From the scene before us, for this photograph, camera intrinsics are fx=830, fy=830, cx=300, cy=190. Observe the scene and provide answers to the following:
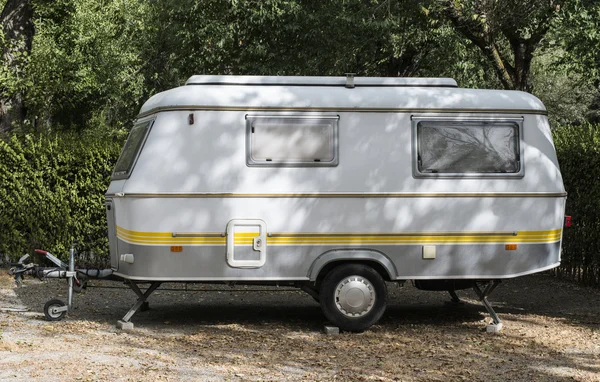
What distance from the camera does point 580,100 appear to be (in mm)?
28219

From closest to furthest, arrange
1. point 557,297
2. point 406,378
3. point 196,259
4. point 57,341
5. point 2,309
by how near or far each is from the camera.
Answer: point 406,378
point 57,341
point 196,259
point 2,309
point 557,297

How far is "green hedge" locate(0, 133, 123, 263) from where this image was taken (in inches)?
504

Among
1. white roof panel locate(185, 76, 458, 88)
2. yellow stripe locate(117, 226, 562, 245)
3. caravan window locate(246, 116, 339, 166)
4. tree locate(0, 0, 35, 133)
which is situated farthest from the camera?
tree locate(0, 0, 35, 133)

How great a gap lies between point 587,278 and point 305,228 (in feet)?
17.7

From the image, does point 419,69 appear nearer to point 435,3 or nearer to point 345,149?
point 435,3

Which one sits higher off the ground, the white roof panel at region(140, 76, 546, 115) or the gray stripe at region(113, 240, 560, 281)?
the white roof panel at region(140, 76, 546, 115)

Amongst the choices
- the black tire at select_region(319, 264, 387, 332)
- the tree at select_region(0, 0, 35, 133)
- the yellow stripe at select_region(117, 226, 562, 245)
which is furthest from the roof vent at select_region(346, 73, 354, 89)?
the tree at select_region(0, 0, 35, 133)

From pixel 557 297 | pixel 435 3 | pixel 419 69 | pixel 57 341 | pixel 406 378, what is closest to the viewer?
pixel 406 378

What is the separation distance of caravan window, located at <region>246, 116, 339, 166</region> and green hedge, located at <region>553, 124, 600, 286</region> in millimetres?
4846

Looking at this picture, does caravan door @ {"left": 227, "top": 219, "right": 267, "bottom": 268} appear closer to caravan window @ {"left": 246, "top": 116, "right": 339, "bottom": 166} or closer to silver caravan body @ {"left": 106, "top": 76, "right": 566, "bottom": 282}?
silver caravan body @ {"left": 106, "top": 76, "right": 566, "bottom": 282}

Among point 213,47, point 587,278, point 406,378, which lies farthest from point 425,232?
point 213,47

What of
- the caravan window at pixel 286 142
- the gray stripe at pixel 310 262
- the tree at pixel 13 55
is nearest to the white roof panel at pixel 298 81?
the caravan window at pixel 286 142

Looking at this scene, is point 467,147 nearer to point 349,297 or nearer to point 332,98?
point 332,98

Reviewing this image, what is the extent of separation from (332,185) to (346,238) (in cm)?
58
